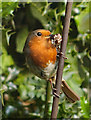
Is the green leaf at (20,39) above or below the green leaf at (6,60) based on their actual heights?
above

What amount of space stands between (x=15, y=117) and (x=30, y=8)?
1.93 feet

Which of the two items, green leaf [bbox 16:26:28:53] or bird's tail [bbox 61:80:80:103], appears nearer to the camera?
bird's tail [bbox 61:80:80:103]

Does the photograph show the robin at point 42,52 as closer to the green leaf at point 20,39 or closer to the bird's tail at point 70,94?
the bird's tail at point 70,94

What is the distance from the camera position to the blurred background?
3.84 feet

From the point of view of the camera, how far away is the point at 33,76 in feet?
4.14

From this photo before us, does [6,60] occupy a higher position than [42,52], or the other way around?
[42,52]

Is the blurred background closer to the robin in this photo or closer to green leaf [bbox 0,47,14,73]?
green leaf [bbox 0,47,14,73]

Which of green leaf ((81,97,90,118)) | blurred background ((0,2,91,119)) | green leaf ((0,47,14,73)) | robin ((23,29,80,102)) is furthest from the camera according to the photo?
green leaf ((0,47,14,73))

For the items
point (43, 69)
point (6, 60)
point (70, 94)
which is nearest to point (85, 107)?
point (70, 94)

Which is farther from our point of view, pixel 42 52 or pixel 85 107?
pixel 85 107

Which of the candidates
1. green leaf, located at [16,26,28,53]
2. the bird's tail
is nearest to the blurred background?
green leaf, located at [16,26,28,53]

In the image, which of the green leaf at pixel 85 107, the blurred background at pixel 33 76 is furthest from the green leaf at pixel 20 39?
the green leaf at pixel 85 107

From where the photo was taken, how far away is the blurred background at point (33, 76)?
1.17m

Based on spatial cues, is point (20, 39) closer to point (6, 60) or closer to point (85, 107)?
point (6, 60)
